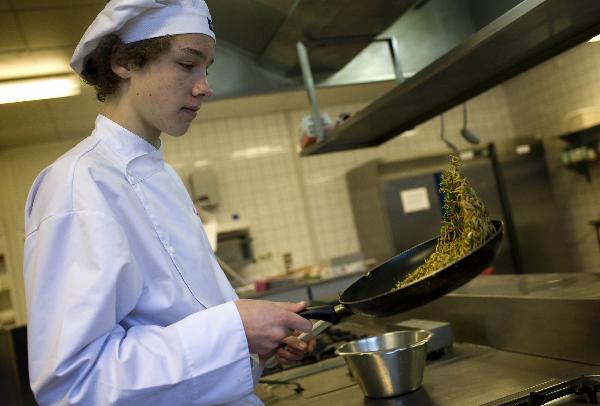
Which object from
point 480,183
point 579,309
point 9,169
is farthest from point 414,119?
point 9,169

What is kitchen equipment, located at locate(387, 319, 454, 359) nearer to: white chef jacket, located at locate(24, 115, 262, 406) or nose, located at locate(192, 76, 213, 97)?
white chef jacket, located at locate(24, 115, 262, 406)

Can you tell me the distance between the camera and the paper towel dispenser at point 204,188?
4.83 metres

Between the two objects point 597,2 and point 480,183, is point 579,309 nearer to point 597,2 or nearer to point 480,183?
point 597,2

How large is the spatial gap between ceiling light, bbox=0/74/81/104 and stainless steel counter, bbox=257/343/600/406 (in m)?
2.79

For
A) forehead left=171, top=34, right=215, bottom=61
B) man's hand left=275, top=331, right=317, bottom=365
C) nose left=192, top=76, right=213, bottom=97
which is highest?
forehead left=171, top=34, right=215, bottom=61

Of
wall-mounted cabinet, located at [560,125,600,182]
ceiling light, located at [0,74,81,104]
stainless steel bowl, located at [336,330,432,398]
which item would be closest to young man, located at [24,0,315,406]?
stainless steel bowl, located at [336,330,432,398]

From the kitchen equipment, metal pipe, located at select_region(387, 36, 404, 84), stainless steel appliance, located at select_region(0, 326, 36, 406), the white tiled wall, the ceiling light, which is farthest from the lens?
→ the white tiled wall

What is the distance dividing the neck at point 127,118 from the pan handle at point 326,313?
1.63ft

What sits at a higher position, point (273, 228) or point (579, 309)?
point (273, 228)

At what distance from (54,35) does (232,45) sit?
0.98 m

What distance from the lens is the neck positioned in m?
1.16

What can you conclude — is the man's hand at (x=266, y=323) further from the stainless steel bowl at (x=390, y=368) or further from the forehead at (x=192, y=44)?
the forehead at (x=192, y=44)

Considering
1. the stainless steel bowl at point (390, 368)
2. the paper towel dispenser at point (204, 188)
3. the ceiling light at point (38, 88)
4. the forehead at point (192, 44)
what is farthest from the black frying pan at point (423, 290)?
the paper towel dispenser at point (204, 188)

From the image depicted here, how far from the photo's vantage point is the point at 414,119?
7.82 ft
